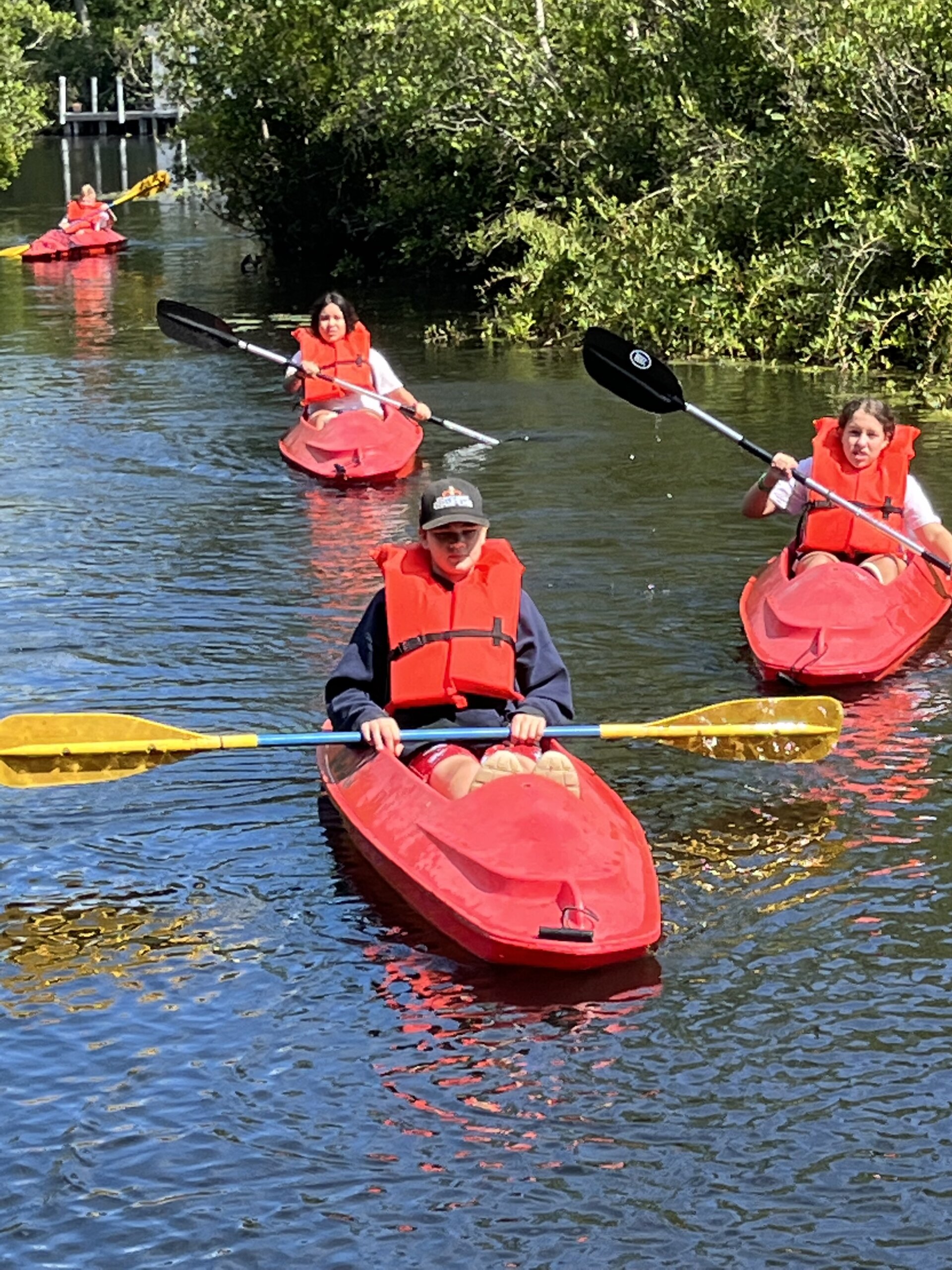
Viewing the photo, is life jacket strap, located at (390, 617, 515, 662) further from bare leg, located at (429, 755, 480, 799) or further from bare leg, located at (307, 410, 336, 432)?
bare leg, located at (307, 410, 336, 432)

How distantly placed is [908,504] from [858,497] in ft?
0.76

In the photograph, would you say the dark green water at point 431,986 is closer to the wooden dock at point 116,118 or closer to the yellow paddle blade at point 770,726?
the yellow paddle blade at point 770,726

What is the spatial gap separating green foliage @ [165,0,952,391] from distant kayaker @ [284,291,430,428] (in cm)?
392

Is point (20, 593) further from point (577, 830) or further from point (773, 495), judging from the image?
point (577, 830)

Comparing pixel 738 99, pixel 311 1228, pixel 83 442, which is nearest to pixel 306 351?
A: pixel 83 442

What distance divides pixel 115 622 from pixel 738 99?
10.0m

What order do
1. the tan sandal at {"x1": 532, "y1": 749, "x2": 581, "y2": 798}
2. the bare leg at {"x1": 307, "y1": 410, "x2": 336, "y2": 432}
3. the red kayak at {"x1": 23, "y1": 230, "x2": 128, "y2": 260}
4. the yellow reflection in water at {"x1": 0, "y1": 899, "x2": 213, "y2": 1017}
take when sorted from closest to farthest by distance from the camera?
the yellow reflection in water at {"x1": 0, "y1": 899, "x2": 213, "y2": 1017}, the tan sandal at {"x1": 532, "y1": 749, "x2": 581, "y2": 798}, the bare leg at {"x1": 307, "y1": 410, "x2": 336, "y2": 432}, the red kayak at {"x1": 23, "y1": 230, "x2": 128, "y2": 260}

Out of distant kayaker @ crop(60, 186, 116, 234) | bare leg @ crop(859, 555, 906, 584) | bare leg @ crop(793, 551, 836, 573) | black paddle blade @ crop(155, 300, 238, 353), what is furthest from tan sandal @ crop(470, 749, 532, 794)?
distant kayaker @ crop(60, 186, 116, 234)

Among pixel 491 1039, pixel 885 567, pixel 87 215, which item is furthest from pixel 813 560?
pixel 87 215

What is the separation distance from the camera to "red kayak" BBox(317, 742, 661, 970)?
544cm

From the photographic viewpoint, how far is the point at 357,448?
485 inches

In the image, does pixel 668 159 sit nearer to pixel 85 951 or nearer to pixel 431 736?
pixel 431 736

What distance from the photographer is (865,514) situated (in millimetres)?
8562

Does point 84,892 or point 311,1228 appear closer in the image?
point 311,1228
